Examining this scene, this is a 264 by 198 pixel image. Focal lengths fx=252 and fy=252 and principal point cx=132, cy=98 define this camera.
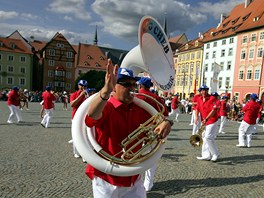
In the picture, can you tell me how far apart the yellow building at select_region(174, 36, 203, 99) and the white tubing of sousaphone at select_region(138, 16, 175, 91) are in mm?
47010

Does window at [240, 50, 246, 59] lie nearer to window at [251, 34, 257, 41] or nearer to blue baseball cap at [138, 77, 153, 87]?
window at [251, 34, 257, 41]

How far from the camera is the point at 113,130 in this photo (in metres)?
2.52

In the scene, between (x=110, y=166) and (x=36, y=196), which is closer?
(x=110, y=166)

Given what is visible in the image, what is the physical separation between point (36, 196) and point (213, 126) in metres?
4.57

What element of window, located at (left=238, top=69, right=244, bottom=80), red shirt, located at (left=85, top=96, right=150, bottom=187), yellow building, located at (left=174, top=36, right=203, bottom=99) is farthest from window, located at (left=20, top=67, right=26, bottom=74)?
red shirt, located at (left=85, top=96, right=150, bottom=187)

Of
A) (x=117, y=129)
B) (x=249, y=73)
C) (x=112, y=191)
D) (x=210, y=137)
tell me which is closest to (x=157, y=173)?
(x=210, y=137)

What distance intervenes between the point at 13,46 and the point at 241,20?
153 ft

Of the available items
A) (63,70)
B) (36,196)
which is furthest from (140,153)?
(63,70)

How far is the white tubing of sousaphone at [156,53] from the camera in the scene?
10.4ft

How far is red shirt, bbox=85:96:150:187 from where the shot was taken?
250 centimetres

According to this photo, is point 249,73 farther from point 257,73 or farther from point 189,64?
point 189,64

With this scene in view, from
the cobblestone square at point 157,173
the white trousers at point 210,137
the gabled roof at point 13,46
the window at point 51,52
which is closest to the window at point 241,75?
the cobblestone square at point 157,173

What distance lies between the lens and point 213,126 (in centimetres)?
662

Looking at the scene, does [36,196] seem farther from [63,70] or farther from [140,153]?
[63,70]
